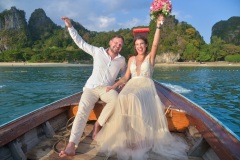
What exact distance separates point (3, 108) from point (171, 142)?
7.96m

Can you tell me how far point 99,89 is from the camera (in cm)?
335

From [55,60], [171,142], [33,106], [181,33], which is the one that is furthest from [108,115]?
[181,33]

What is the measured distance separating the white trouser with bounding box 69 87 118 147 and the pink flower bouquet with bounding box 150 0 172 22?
4.36 feet

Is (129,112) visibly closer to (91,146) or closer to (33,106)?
(91,146)

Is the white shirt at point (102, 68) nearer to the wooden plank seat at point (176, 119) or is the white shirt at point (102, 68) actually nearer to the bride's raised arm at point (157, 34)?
the wooden plank seat at point (176, 119)

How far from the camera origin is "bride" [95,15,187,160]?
264cm

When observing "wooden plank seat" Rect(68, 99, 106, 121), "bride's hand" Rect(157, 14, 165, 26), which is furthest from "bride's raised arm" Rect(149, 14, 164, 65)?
"wooden plank seat" Rect(68, 99, 106, 121)

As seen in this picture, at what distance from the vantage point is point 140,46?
3.49 meters

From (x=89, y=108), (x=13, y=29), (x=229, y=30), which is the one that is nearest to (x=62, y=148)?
(x=89, y=108)

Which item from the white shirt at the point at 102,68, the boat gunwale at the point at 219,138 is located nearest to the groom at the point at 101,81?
the white shirt at the point at 102,68

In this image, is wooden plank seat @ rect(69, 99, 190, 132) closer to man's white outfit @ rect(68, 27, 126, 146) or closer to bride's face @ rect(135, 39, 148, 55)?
man's white outfit @ rect(68, 27, 126, 146)

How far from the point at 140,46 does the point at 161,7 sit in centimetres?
65

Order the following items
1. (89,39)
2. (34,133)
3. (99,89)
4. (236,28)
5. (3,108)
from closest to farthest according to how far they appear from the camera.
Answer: (34,133) → (99,89) → (3,108) → (89,39) → (236,28)

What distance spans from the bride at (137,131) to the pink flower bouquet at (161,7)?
1122mm
